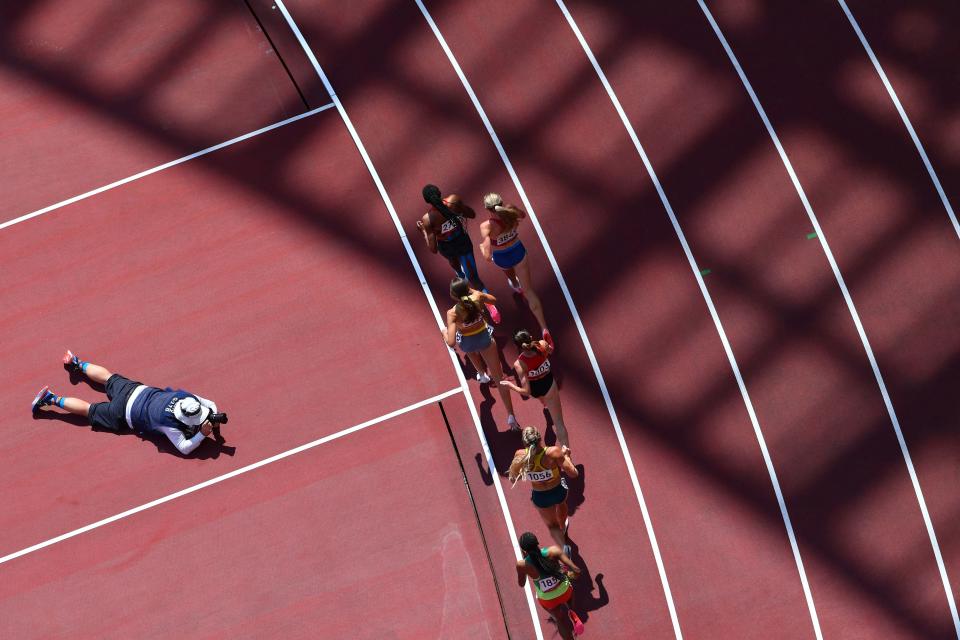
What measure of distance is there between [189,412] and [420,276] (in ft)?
12.2

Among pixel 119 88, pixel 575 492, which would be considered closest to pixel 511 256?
pixel 575 492

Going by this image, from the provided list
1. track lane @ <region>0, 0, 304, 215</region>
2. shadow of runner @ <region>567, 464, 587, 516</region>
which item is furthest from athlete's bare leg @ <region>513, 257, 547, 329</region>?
track lane @ <region>0, 0, 304, 215</region>

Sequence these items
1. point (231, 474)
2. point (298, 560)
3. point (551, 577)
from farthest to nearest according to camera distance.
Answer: point (231, 474)
point (298, 560)
point (551, 577)

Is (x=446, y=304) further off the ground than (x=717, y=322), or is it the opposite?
(x=446, y=304)

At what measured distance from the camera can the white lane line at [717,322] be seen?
13250 millimetres

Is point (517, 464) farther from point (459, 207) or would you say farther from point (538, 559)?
point (459, 207)

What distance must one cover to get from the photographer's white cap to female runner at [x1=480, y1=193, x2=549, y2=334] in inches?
169

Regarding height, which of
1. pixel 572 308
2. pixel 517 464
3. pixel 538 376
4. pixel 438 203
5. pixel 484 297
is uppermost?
pixel 438 203

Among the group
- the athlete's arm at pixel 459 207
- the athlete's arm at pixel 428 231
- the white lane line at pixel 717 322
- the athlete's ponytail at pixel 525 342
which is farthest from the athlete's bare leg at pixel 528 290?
the white lane line at pixel 717 322

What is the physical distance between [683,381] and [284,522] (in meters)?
5.67

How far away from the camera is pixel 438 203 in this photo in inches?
531

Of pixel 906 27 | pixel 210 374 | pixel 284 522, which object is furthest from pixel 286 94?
pixel 906 27

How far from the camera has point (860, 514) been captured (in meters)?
13.4

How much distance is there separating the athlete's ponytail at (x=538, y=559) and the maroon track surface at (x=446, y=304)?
1558mm
